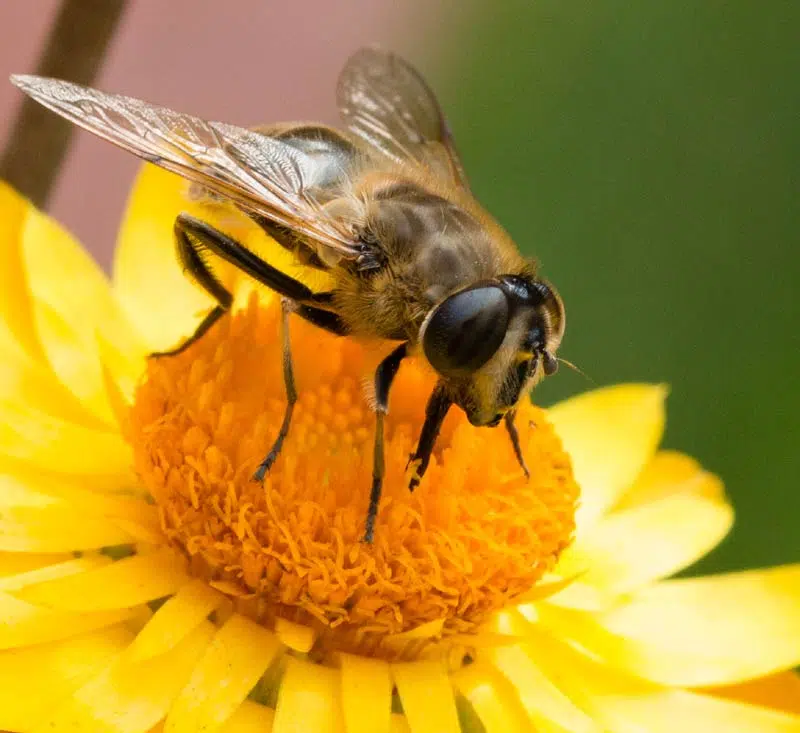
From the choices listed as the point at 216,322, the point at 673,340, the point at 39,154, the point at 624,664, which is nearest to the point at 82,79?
the point at 39,154

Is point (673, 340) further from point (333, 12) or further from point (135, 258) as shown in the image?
point (333, 12)

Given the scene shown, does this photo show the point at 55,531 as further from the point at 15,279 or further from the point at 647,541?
the point at 647,541

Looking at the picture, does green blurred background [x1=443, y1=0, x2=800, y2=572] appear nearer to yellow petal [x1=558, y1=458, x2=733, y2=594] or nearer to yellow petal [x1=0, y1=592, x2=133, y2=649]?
yellow petal [x1=558, y1=458, x2=733, y2=594]

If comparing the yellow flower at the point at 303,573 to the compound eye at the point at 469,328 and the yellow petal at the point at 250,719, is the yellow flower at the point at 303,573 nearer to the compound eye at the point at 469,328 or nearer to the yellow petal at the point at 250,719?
the yellow petal at the point at 250,719

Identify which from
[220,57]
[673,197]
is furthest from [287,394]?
[220,57]

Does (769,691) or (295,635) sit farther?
(769,691)
